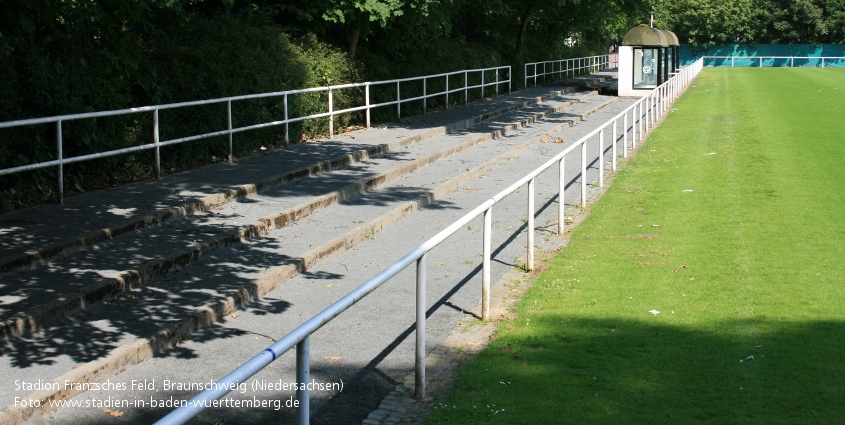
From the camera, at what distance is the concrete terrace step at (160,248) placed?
697 centimetres

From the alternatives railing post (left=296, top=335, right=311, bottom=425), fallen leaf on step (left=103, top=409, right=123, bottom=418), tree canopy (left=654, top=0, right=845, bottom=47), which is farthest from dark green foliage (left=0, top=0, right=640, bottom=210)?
tree canopy (left=654, top=0, right=845, bottom=47)

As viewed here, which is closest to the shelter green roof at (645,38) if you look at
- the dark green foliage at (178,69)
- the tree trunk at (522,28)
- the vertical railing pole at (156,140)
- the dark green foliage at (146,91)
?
the tree trunk at (522,28)

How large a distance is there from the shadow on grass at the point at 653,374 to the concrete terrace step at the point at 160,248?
3180mm

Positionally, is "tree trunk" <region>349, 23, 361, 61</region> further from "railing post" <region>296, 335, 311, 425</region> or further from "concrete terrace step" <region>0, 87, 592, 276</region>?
"railing post" <region>296, 335, 311, 425</region>

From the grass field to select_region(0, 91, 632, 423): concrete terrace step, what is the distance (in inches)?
87.7

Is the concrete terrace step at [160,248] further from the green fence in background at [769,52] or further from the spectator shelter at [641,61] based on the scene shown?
the green fence in background at [769,52]

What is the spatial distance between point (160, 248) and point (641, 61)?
32392 mm

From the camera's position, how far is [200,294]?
7.66m

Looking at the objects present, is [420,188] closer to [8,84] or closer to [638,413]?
[8,84]

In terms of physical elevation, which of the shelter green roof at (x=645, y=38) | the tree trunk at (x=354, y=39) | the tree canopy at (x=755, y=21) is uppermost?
the tree canopy at (x=755, y=21)

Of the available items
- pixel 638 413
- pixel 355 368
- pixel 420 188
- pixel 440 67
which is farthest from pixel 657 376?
pixel 440 67

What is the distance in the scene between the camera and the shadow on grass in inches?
202

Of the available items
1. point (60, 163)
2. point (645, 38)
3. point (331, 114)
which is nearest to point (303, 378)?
point (60, 163)

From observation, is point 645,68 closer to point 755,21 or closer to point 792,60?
point 792,60
